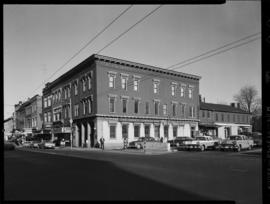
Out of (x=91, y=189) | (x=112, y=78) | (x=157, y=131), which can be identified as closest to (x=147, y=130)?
(x=157, y=131)

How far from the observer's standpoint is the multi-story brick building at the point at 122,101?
134 ft

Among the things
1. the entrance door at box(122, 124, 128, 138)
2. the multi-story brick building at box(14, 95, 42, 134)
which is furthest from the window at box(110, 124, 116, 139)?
the multi-story brick building at box(14, 95, 42, 134)

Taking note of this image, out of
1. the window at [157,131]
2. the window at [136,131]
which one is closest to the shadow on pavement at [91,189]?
the window at [136,131]

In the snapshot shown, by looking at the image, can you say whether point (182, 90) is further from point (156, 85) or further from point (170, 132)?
point (170, 132)

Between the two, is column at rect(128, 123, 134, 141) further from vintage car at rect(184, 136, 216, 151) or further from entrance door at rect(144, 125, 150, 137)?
vintage car at rect(184, 136, 216, 151)

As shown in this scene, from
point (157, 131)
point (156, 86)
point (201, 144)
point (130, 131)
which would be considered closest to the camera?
point (201, 144)

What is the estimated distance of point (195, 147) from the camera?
102ft

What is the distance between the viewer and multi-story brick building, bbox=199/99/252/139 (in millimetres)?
56000

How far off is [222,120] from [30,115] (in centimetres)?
4448

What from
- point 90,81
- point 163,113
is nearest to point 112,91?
point 90,81

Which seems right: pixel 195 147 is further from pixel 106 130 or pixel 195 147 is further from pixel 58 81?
pixel 58 81

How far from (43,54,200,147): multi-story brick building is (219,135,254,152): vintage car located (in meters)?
16.1

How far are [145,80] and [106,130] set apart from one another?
1038 cm

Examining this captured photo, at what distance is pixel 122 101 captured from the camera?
141 feet
